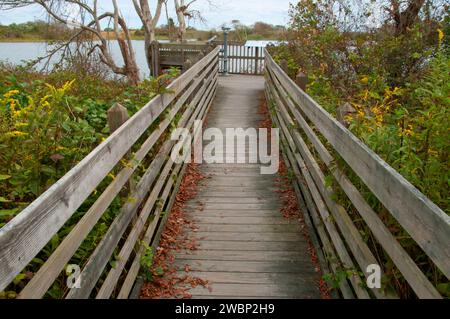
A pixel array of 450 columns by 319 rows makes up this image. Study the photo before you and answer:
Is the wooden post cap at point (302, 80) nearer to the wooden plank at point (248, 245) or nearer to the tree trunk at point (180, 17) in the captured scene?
the wooden plank at point (248, 245)

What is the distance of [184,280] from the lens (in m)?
3.58

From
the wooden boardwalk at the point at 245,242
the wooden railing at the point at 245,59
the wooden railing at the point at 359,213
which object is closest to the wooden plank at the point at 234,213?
Answer: the wooden boardwalk at the point at 245,242

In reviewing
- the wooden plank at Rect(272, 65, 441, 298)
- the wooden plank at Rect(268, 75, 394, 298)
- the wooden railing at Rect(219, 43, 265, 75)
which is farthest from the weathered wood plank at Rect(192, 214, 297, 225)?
the wooden railing at Rect(219, 43, 265, 75)

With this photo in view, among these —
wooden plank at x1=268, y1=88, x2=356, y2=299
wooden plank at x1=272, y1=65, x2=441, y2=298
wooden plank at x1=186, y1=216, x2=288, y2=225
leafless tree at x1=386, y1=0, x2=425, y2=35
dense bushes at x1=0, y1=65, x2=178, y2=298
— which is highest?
leafless tree at x1=386, y1=0, x2=425, y2=35

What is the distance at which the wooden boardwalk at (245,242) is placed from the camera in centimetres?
347

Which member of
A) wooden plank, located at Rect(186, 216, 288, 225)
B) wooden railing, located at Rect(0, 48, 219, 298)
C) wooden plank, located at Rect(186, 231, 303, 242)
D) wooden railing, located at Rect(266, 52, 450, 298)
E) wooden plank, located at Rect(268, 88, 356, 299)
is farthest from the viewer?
wooden plank, located at Rect(186, 216, 288, 225)

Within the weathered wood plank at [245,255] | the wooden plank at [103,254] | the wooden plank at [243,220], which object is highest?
the wooden plank at [103,254]

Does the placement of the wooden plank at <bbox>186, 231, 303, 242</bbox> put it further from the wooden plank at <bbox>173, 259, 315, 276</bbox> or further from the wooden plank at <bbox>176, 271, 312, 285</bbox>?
the wooden plank at <bbox>176, 271, 312, 285</bbox>

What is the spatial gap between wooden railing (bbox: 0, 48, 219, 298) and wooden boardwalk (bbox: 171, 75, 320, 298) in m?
0.48

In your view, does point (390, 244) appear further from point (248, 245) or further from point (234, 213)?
point (234, 213)

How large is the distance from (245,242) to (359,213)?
5.48 ft

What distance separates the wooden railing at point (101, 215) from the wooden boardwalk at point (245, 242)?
477 millimetres

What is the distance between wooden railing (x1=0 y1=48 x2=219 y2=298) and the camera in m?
1.62
